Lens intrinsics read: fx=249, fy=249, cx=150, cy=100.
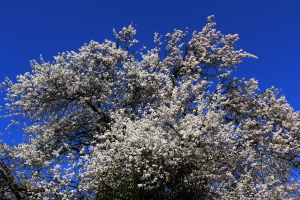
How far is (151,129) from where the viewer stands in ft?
24.5

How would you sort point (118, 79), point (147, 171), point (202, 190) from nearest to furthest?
point (147, 171) < point (202, 190) < point (118, 79)

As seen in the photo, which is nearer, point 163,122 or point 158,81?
point 163,122

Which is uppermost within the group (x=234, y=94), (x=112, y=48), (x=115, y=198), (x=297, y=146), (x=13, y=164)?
(x=112, y=48)

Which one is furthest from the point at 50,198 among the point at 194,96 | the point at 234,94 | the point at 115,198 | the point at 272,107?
the point at 272,107

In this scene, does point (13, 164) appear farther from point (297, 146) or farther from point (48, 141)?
point (297, 146)

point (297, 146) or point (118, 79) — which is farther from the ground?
point (118, 79)

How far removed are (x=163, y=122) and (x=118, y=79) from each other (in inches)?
203

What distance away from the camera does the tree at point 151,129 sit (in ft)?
22.1

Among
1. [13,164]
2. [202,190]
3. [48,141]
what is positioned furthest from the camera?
[48,141]

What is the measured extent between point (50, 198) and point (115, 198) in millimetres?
1709

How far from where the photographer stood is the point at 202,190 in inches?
273

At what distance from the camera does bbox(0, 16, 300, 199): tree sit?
22.1 ft

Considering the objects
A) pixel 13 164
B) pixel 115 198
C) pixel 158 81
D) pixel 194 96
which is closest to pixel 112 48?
pixel 158 81

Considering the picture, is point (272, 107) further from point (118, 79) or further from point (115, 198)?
point (115, 198)
